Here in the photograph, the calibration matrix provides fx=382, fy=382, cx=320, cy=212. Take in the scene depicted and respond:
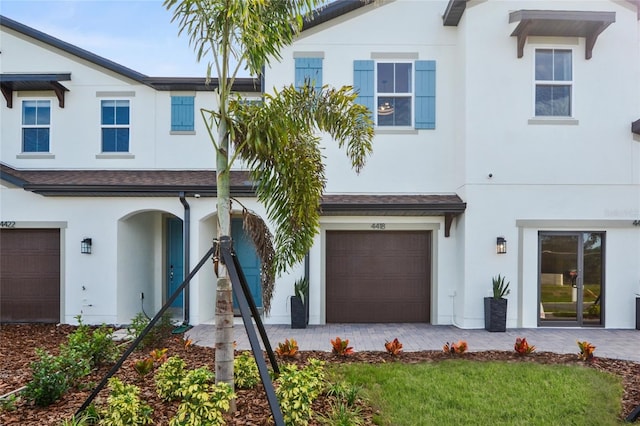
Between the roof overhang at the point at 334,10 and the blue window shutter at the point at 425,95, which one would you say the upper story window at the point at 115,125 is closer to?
the roof overhang at the point at 334,10

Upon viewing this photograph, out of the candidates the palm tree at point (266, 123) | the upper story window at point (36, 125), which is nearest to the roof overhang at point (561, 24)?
the palm tree at point (266, 123)

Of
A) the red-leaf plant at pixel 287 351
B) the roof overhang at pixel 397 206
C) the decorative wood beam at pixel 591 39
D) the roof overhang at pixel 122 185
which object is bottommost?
the red-leaf plant at pixel 287 351

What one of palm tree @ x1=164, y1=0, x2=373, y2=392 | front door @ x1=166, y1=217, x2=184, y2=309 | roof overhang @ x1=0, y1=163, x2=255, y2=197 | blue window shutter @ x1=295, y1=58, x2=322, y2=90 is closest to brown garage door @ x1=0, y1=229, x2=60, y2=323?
roof overhang @ x1=0, y1=163, x2=255, y2=197

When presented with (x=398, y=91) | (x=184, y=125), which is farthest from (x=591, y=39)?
(x=184, y=125)

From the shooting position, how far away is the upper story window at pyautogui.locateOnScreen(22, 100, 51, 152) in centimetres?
1018

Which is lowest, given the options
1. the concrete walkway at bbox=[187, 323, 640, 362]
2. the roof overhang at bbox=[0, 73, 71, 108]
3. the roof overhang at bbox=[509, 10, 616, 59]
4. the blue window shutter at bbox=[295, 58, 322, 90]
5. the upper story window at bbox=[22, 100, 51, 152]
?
the concrete walkway at bbox=[187, 323, 640, 362]

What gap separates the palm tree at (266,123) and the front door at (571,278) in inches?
256

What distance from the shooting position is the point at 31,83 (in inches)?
387

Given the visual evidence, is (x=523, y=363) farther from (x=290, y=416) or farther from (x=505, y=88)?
(x=505, y=88)

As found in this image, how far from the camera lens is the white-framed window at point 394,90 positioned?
9.42m

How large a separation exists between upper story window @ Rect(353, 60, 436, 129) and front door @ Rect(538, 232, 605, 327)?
158 inches

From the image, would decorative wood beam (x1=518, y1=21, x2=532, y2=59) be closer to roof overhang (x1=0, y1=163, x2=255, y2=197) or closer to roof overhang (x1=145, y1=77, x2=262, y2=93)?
roof overhang (x1=145, y1=77, x2=262, y2=93)

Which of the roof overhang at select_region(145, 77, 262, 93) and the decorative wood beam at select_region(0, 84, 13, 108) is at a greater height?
the roof overhang at select_region(145, 77, 262, 93)

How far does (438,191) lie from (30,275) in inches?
401
